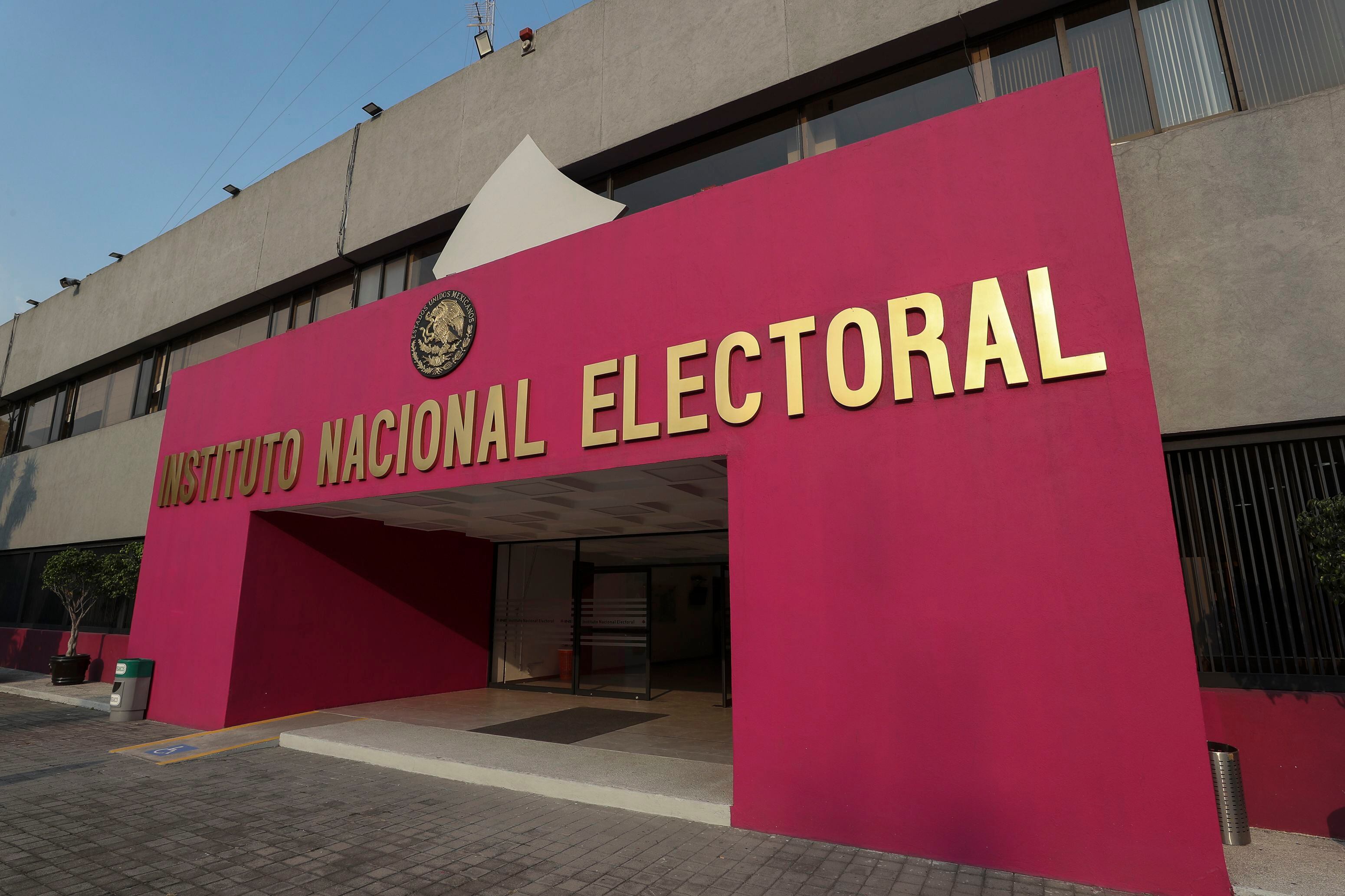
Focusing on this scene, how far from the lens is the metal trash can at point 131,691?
11516mm

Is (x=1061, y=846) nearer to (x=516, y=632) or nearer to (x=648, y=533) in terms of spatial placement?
(x=648, y=533)

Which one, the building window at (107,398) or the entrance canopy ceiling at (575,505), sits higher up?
the building window at (107,398)

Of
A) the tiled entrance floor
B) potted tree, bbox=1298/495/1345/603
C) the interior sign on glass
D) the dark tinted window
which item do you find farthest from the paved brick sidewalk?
the dark tinted window

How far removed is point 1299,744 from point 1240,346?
144 inches

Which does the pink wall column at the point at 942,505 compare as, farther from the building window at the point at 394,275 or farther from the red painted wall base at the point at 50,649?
the red painted wall base at the point at 50,649

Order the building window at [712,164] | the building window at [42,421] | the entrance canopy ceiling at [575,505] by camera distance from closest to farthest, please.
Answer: the entrance canopy ceiling at [575,505] < the building window at [712,164] < the building window at [42,421]

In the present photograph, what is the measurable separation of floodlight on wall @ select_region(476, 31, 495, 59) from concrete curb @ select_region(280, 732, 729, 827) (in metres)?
12.8

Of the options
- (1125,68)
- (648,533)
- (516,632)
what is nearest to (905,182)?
(1125,68)

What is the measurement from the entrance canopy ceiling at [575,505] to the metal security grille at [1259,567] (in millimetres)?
4770

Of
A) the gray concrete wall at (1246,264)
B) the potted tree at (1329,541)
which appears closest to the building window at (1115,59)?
the gray concrete wall at (1246,264)

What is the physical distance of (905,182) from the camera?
6.45 m

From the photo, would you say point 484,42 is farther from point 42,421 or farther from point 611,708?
point 42,421

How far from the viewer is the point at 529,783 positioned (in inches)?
288

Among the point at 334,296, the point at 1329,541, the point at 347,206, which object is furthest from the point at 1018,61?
the point at 334,296
